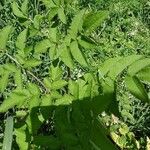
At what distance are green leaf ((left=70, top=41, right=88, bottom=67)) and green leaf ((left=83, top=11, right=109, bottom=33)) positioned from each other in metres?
0.08

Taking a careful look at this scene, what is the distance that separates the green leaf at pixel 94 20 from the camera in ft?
4.75

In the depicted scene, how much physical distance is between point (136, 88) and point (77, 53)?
1.18ft

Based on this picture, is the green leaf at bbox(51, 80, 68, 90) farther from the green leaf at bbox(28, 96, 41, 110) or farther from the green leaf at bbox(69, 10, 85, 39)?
the green leaf at bbox(69, 10, 85, 39)

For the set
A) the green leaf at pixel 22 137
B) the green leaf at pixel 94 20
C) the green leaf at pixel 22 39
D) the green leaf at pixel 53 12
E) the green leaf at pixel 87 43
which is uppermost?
the green leaf at pixel 94 20

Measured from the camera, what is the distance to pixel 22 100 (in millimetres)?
1603

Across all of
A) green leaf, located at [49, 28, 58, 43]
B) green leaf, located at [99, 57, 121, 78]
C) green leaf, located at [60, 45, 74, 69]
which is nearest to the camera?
green leaf, located at [99, 57, 121, 78]

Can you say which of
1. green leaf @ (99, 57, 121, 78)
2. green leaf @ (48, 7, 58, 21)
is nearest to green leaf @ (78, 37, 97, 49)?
green leaf @ (99, 57, 121, 78)

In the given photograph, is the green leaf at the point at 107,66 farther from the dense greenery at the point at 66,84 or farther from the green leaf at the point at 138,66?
the green leaf at the point at 138,66

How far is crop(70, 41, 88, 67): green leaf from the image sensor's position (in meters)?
1.49

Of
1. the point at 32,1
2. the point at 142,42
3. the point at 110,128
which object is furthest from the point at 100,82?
the point at 142,42

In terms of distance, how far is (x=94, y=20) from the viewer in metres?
1.47

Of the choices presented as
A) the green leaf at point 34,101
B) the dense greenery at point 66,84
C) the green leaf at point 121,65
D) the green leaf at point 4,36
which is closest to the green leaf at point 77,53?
the dense greenery at point 66,84

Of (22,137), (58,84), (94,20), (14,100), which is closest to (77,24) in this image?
(94,20)

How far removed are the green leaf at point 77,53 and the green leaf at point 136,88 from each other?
0.27 metres
